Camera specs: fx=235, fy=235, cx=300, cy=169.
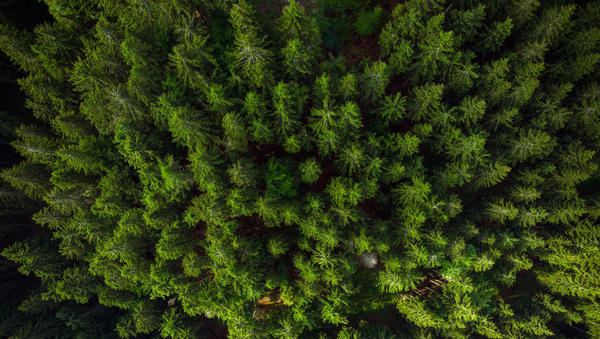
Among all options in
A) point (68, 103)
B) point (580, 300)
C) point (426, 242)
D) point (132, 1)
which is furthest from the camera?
point (580, 300)

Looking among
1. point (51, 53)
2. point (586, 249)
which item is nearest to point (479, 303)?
point (586, 249)

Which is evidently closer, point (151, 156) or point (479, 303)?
point (151, 156)

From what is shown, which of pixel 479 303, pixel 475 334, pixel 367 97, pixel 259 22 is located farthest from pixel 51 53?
pixel 475 334

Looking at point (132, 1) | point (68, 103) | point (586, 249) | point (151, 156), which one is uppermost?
point (132, 1)

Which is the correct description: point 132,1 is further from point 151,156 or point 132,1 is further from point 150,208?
point 150,208

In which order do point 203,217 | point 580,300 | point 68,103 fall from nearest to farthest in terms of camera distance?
point 203,217 < point 68,103 < point 580,300

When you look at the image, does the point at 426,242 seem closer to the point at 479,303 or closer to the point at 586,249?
the point at 479,303

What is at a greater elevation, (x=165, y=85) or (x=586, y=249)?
(x=165, y=85)
